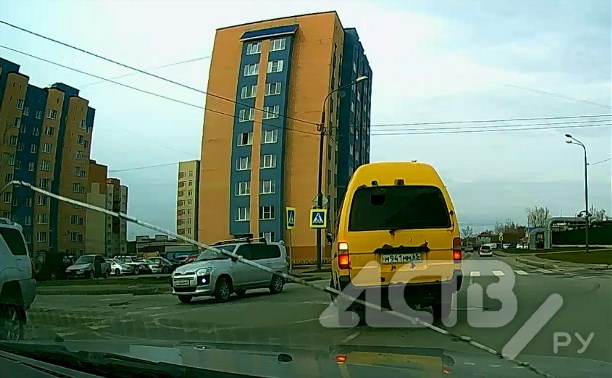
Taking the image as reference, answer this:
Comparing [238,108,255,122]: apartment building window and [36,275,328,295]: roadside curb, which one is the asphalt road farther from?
[238,108,255,122]: apartment building window

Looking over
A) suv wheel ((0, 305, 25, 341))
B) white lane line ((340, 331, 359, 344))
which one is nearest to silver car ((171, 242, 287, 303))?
white lane line ((340, 331, 359, 344))

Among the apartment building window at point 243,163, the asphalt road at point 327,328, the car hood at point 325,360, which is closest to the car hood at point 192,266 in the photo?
the asphalt road at point 327,328

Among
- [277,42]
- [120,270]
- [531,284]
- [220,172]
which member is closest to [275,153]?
[220,172]

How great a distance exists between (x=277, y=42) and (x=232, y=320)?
143ft

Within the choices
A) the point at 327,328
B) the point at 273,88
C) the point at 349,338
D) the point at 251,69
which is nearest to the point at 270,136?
the point at 273,88

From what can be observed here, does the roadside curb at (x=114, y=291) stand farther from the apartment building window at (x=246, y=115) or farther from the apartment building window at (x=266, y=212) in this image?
the apartment building window at (x=266, y=212)

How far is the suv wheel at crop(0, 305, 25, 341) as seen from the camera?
18.4 ft

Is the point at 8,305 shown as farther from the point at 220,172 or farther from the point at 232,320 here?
the point at 220,172

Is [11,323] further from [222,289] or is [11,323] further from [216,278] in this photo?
[222,289]

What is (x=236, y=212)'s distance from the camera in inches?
2184

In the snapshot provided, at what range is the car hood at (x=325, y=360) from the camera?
12.9ft

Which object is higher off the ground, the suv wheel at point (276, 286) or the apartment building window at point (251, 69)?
the apartment building window at point (251, 69)

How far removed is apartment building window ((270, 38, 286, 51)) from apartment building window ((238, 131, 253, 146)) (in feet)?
22.9

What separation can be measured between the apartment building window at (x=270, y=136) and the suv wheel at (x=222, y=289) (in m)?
35.1
